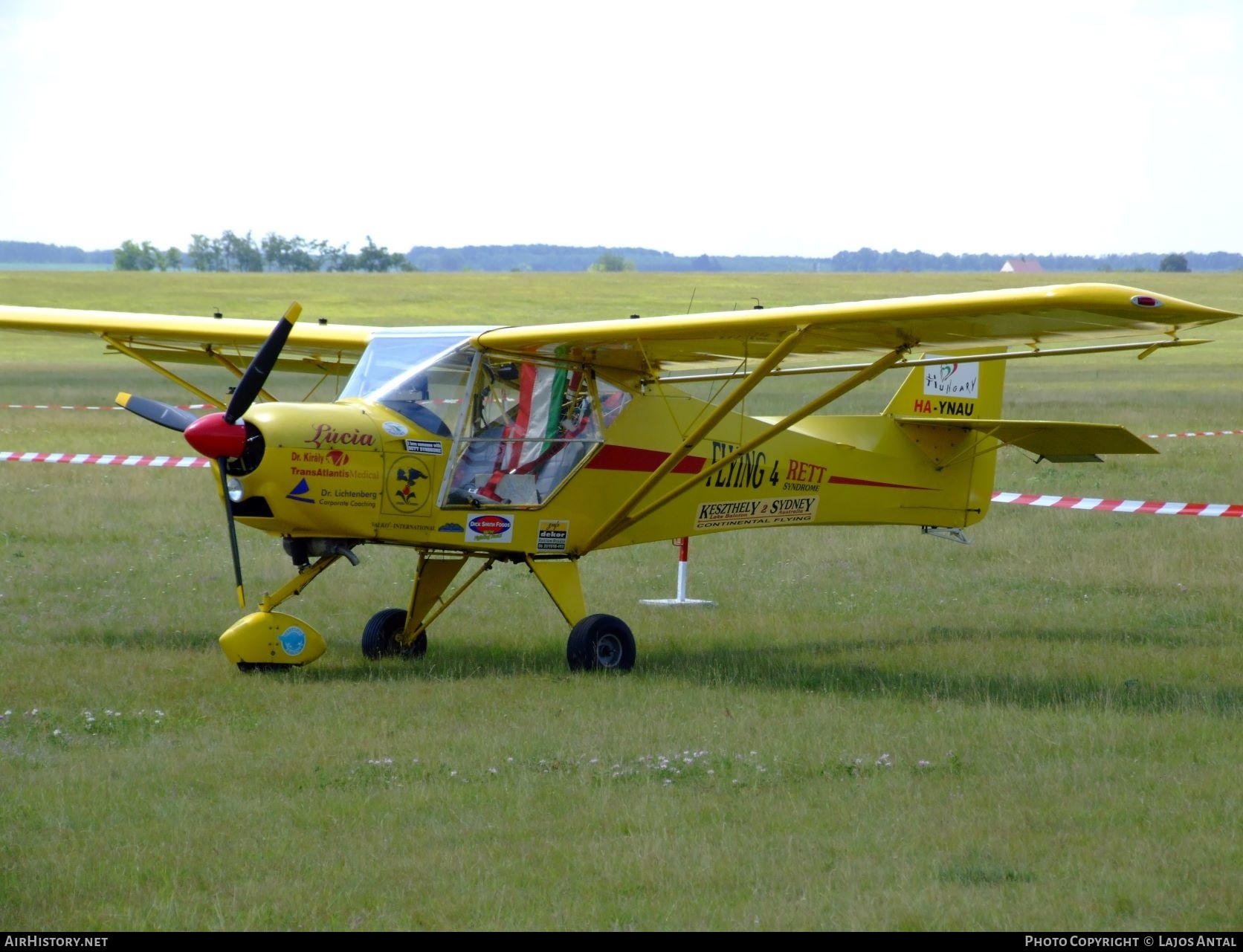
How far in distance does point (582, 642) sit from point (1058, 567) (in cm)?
625

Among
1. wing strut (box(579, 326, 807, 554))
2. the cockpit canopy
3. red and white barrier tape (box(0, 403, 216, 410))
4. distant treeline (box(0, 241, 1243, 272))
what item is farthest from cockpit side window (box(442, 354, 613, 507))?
distant treeline (box(0, 241, 1243, 272))

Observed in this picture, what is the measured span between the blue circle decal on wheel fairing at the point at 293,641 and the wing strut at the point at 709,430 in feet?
7.07

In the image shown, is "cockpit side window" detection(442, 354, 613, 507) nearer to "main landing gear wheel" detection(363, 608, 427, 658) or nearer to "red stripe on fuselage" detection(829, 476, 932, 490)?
"main landing gear wheel" detection(363, 608, 427, 658)

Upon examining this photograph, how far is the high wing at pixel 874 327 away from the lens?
8234 mm

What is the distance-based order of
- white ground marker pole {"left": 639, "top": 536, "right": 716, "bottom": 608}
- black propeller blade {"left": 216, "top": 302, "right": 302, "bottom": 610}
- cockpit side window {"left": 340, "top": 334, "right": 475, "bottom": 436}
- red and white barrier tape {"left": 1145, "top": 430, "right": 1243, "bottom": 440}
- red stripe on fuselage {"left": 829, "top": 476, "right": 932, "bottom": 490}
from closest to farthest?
black propeller blade {"left": 216, "top": 302, "right": 302, "bottom": 610}
cockpit side window {"left": 340, "top": 334, "right": 475, "bottom": 436}
red stripe on fuselage {"left": 829, "top": 476, "right": 932, "bottom": 490}
white ground marker pole {"left": 639, "top": 536, "right": 716, "bottom": 608}
red and white barrier tape {"left": 1145, "top": 430, "right": 1243, "bottom": 440}

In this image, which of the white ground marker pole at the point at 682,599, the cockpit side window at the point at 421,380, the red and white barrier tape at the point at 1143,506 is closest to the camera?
the cockpit side window at the point at 421,380

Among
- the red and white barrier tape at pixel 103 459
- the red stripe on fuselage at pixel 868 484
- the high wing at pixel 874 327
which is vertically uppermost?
the high wing at pixel 874 327

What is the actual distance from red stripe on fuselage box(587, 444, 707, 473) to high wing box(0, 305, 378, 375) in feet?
7.40

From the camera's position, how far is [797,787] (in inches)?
279

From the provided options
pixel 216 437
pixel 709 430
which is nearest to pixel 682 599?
pixel 709 430

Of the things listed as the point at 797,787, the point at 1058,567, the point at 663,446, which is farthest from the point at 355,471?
the point at 1058,567

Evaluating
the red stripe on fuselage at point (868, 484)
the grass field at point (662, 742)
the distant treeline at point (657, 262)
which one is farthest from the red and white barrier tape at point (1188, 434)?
the distant treeline at point (657, 262)

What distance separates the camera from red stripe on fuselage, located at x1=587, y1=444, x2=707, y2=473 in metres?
10.8

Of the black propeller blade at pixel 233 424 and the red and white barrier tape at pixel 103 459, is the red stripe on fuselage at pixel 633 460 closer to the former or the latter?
the black propeller blade at pixel 233 424
